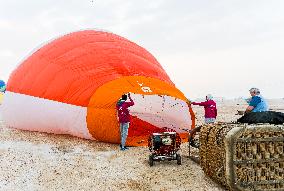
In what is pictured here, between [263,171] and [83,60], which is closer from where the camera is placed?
[263,171]

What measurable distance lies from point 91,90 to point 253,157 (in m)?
5.53

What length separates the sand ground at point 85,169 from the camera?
662cm

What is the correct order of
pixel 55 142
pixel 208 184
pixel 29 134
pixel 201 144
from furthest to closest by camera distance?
pixel 29 134
pixel 55 142
pixel 201 144
pixel 208 184

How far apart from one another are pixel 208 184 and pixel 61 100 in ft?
18.0

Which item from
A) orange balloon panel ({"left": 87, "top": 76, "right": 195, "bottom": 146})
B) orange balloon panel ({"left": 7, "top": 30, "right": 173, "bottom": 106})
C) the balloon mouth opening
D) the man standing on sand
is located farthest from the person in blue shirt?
orange balloon panel ({"left": 7, "top": 30, "right": 173, "bottom": 106})

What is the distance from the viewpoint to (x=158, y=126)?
1291 cm

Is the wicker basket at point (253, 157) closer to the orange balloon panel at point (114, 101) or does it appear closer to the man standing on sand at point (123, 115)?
the man standing on sand at point (123, 115)

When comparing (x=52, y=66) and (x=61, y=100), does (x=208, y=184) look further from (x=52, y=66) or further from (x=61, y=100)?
(x=52, y=66)

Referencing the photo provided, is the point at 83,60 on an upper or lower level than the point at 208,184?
upper

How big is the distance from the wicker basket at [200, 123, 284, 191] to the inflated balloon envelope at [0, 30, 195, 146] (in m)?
4.24

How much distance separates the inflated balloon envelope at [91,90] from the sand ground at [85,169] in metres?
0.70

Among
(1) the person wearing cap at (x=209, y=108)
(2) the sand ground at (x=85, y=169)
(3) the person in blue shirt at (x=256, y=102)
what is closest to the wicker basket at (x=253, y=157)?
(2) the sand ground at (x=85, y=169)

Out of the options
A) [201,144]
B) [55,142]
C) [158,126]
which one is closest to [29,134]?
[55,142]

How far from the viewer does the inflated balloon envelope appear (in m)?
10.2
